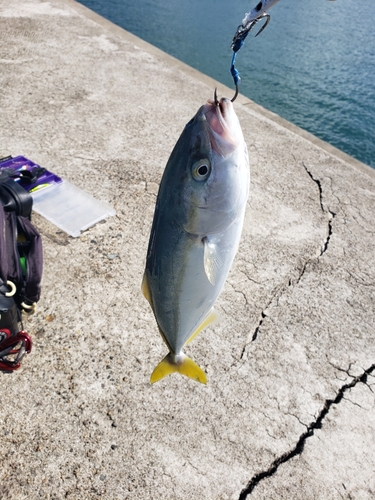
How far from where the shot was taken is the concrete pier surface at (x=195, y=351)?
1978mm

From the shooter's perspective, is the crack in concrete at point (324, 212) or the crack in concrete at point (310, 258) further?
the crack in concrete at point (324, 212)

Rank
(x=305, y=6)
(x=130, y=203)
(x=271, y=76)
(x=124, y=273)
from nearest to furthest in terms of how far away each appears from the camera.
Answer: (x=124, y=273) → (x=130, y=203) → (x=271, y=76) → (x=305, y=6)

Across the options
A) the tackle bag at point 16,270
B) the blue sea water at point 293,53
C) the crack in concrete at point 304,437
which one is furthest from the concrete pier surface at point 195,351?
the blue sea water at point 293,53

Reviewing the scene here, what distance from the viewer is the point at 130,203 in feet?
11.5

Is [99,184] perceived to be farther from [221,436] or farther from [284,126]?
[284,126]

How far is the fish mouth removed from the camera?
1129 millimetres

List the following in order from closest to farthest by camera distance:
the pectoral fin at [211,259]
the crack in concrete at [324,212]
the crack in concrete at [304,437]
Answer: the pectoral fin at [211,259]
the crack in concrete at [304,437]
the crack in concrete at [324,212]

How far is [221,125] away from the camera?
113 cm

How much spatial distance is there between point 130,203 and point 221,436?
201 centimetres

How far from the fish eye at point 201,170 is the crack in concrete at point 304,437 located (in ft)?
5.03

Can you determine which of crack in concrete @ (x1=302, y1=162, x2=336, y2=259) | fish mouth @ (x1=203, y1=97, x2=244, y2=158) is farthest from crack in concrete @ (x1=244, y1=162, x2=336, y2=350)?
fish mouth @ (x1=203, y1=97, x2=244, y2=158)

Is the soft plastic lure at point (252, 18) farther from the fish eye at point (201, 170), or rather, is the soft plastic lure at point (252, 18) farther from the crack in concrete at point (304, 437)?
the crack in concrete at point (304, 437)

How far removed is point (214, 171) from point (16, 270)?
1.56 metres

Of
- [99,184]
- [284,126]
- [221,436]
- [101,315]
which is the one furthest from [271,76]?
[221,436]
